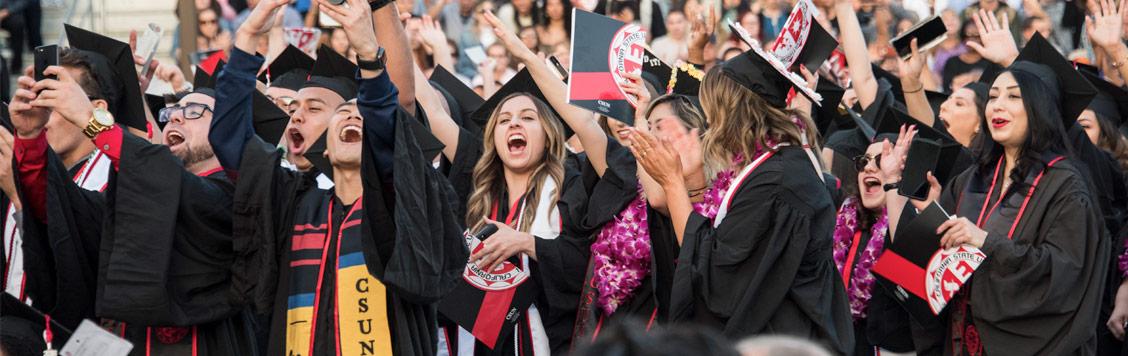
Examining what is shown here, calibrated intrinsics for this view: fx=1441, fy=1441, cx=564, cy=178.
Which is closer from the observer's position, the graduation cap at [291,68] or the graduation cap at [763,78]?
the graduation cap at [763,78]

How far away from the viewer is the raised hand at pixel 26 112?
5383 millimetres

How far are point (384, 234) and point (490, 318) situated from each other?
55.6 inches

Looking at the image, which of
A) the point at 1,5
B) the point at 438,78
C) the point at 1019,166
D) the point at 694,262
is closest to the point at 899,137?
the point at 1019,166

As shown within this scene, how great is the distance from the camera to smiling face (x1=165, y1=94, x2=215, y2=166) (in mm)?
6262

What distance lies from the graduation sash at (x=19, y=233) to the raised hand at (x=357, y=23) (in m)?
1.72

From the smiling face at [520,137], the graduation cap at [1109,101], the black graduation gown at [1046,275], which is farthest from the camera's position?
the graduation cap at [1109,101]

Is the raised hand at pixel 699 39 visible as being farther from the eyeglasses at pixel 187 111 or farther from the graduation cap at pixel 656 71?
the eyeglasses at pixel 187 111

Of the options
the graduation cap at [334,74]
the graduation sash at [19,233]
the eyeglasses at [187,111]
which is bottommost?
the graduation sash at [19,233]

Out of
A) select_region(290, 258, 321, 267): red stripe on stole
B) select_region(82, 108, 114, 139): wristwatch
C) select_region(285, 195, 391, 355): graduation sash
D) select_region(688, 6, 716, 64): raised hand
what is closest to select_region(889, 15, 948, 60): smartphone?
select_region(688, 6, 716, 64): raised hand

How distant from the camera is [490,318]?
6656 millimetres

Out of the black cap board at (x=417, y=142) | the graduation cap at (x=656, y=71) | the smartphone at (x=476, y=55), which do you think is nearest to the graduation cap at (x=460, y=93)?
the graduation cap at (x=656, y=71)

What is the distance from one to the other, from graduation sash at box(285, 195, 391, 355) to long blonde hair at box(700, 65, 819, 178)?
1439mm

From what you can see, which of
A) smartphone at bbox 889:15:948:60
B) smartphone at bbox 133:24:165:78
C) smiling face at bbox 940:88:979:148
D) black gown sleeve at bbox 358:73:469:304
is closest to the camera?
black gown sleeve at bbox 358:73:469:304

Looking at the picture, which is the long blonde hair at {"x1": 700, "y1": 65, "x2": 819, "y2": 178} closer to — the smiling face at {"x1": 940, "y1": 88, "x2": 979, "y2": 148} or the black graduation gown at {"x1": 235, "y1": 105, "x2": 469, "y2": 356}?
the black graduation gown at {"x1": 235, "y1": 105, "x2": 469, "y2": 356}
